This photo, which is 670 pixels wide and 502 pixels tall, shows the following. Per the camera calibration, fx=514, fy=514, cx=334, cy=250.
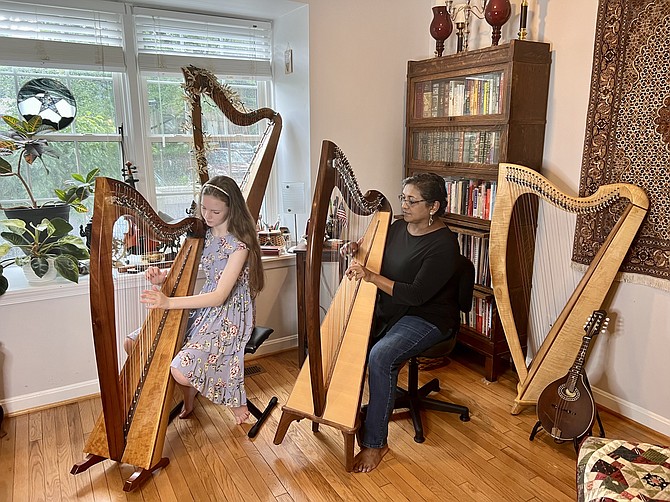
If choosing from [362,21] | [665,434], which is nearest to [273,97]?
[362,21]

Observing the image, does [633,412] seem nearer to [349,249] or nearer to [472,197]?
[472,197]

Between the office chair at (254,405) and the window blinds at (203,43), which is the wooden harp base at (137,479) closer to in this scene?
the office chair at (254,405)

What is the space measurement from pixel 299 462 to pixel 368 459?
29 cm

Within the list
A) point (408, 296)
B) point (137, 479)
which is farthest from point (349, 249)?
point (137, 479)

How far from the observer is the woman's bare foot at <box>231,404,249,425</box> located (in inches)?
92.1

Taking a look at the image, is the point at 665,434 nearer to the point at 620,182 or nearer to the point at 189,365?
the point at 620,182

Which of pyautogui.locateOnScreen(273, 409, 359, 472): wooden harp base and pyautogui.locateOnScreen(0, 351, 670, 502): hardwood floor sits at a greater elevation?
pyautogui.locateOnScreen(273, 409, 359, 472): wooden harp base

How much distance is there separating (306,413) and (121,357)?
2.96 ft

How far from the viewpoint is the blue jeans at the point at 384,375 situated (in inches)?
84.4

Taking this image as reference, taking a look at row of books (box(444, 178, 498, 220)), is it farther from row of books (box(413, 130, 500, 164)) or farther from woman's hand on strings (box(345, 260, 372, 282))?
woman's hand on strings (box(345, 260, 372, 282))

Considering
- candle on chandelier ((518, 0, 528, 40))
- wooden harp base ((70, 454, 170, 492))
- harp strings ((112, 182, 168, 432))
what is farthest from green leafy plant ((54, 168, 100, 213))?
candle on chandelier ((518, 0, 528, 40))

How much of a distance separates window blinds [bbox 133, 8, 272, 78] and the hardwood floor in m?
1.97

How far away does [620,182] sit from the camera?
2.34m

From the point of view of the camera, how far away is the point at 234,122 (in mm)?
2557
